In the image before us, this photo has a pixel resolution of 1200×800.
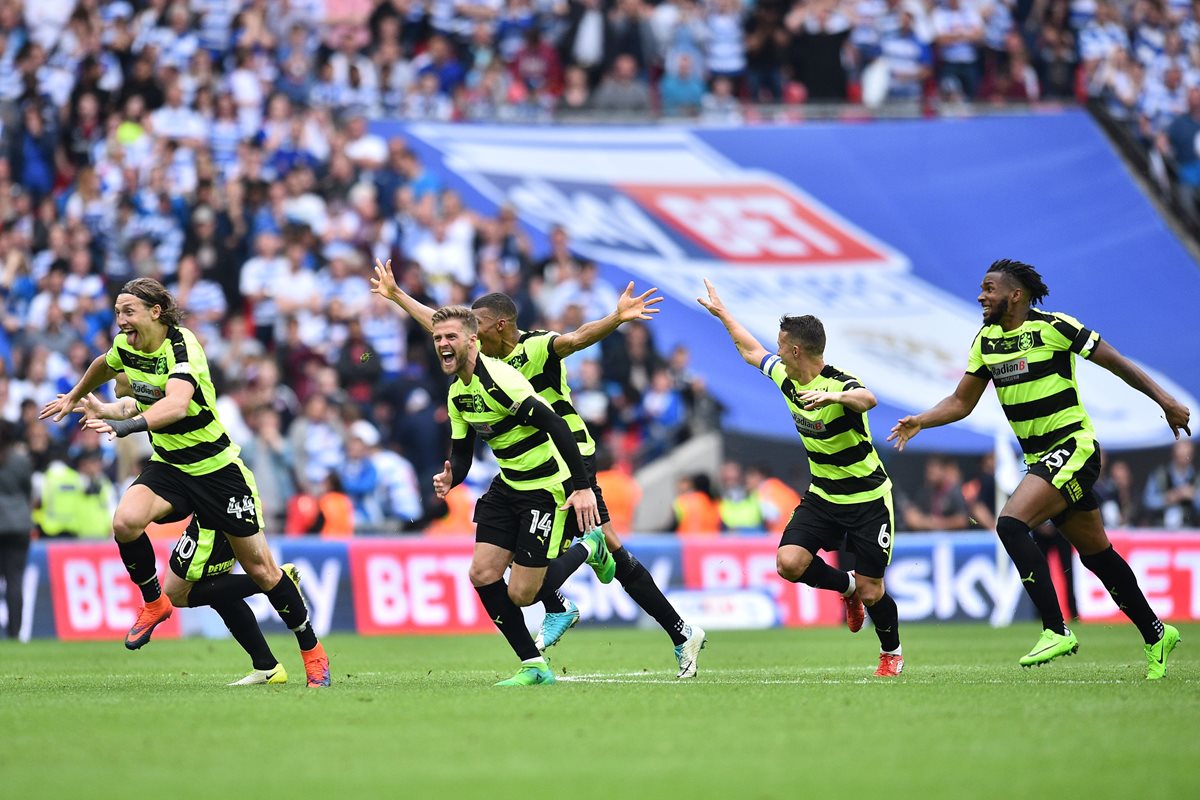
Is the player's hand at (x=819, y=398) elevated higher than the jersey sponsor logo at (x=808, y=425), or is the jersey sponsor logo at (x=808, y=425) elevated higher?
the player's hand at (x=819, y=398)

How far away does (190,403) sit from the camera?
11.6m

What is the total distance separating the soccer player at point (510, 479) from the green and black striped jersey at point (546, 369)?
599 mm

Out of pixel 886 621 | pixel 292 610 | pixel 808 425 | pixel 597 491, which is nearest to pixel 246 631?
pixel 292 610

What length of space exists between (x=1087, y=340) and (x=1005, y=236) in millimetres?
15240

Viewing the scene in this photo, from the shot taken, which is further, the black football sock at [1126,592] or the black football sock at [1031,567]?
the black football sock at [1126,592]

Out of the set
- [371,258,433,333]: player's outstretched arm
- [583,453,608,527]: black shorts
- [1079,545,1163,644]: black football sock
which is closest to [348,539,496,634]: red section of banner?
[371,258,433,333]: player's outstretched arm

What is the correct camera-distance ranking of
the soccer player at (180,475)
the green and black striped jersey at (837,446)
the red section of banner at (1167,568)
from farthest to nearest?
the red section of banner at (1167,568) < the green and black striped jersey at (837,446) < the soccer player at (180,475)

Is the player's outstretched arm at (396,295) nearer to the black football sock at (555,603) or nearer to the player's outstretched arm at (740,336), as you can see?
the player's outstretched arm at (740,336)

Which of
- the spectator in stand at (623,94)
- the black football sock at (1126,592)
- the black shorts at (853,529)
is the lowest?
the black football sock at (1126,592)

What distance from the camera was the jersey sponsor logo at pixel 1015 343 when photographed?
1199cm

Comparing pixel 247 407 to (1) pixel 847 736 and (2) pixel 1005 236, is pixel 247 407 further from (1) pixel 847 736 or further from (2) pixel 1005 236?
(1) pixel 847 736

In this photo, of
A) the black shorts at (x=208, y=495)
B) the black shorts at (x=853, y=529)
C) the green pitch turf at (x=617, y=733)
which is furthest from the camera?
the black shorts at (x=853, y=529)

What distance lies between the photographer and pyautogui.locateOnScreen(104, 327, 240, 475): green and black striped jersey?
1173cm

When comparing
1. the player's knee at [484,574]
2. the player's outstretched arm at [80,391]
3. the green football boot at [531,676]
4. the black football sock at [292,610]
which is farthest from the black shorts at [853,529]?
the player's outstretched arm at [80,391]
